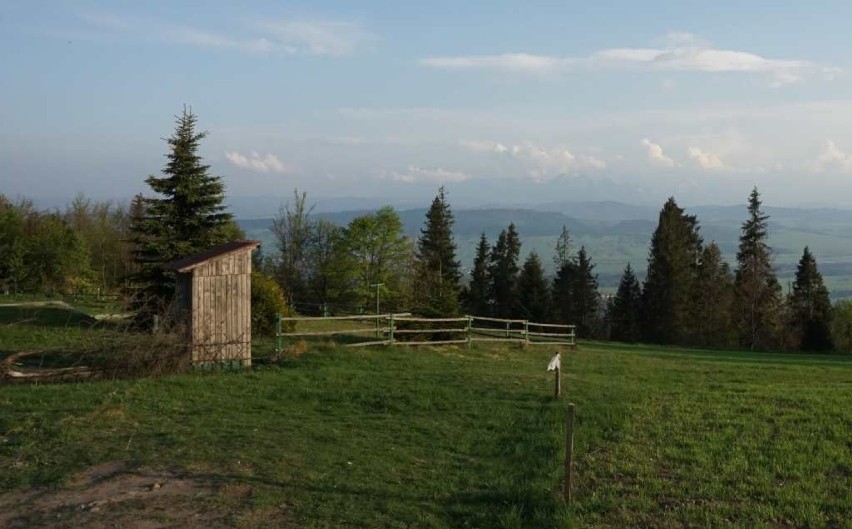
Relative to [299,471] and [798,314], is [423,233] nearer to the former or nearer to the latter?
[798,314]

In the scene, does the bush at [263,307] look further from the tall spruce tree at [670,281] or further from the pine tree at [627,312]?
the pine tree at [627,312]

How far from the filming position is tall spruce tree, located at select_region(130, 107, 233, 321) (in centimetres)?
2230

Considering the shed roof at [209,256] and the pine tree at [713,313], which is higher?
the shed roof at [209,256]

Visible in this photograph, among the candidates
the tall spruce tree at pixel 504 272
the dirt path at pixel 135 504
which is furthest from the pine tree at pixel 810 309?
the dirt path at pixel 135 504

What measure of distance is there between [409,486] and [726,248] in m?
191

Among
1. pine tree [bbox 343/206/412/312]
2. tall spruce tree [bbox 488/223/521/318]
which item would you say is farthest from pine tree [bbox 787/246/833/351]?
pine tree [bbox 343/206/412/312]

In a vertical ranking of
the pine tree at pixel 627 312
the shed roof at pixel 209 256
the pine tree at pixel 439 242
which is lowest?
the pine tree at pixel 627 312

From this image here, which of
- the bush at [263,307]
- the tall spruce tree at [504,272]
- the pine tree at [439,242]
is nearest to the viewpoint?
the bush at [263,307]

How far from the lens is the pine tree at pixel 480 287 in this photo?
6031 cm

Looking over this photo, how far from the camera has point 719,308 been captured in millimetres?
47656

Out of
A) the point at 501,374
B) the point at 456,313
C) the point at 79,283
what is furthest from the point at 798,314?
the point at 79,283

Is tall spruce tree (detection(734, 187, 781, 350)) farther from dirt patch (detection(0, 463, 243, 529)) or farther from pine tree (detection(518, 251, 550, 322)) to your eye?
dirt patch (detection(0, 463, 243, 529))

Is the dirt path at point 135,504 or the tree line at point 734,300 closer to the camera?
the dirt path at point 135,504

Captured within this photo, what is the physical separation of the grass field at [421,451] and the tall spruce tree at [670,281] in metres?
33.7
